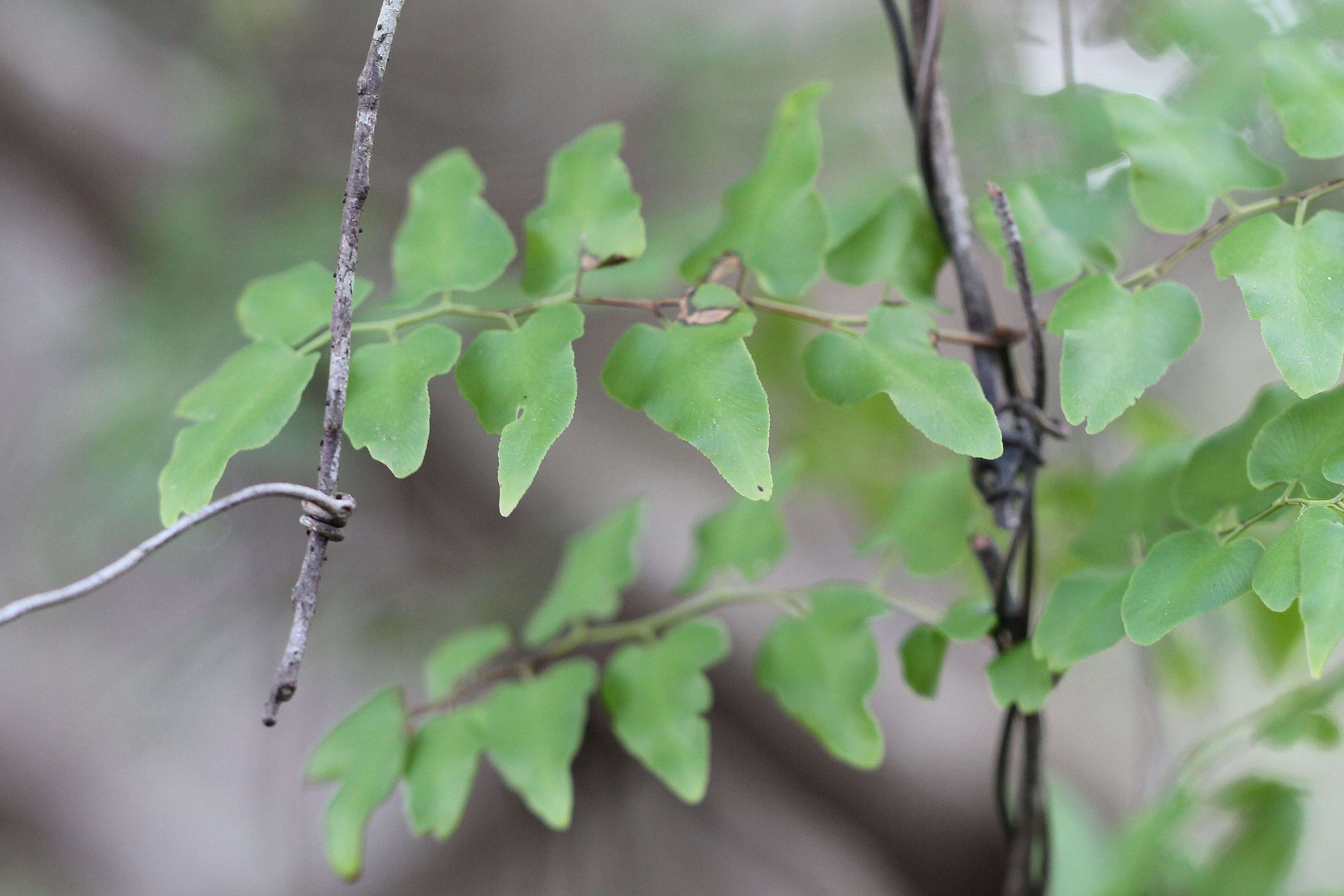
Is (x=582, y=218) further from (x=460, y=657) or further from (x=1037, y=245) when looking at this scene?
(x=460, y=657)

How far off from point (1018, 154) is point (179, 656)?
4.57ft

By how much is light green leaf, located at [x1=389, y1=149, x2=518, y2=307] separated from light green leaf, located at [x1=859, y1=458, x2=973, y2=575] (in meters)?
0.36

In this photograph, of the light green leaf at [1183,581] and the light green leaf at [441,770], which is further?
the light green leaf at [441,770]

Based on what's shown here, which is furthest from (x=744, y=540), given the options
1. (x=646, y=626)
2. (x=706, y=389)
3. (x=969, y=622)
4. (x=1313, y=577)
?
(x=1313, y=577)

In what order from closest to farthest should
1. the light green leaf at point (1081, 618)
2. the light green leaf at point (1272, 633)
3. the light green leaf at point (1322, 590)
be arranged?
the light green leaf at point (1322, 590), the light green leaf at point (1081, 618), the light green leaf at point (1272, 633)

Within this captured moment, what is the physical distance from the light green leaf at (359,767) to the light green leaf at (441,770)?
0.01 metres

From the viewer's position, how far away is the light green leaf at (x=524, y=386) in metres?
0.37

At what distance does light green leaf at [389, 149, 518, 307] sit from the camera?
50cm

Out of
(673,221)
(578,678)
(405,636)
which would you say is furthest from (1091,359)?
(405,636)

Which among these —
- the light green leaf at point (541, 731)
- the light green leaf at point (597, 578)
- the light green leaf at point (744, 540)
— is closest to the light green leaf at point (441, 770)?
the light green leaf at point (541, 731)

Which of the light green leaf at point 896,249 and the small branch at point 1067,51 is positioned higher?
the small branch at point 1067,51

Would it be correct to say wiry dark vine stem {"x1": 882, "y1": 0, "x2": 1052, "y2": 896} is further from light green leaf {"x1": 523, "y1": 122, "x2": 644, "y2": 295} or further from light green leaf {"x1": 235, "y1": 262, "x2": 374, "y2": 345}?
light green leaf {"x1": 235, "y1": 262, "x2": 374, "y2": 345}

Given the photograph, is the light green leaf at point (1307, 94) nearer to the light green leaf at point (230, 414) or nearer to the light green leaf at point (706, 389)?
the light green leaf at point (706, 389)

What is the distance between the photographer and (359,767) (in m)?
0.60
